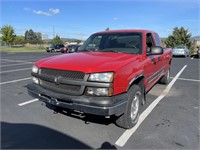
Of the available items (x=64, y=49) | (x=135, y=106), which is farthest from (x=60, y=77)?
(x=64, y=49)

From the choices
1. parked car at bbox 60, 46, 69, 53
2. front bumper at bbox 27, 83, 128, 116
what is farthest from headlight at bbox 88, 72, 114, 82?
parked car at bbox 60, 46, 69, 53

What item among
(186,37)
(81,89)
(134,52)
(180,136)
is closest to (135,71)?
(134,52)

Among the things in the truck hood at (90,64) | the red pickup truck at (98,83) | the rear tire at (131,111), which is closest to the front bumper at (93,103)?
the red pickup truck at (98,83)

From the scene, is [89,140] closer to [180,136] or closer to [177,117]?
[180,136]

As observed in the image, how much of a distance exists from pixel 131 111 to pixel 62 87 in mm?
1379

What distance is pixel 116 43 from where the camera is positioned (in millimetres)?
4469

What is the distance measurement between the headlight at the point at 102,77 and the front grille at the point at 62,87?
0.31 meters

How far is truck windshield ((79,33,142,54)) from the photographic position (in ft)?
13.7

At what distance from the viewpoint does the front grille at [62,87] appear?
3041 mm

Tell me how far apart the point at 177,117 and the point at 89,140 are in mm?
2143

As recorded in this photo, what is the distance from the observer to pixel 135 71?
11.2 ft

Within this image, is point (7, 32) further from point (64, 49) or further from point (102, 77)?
point (102, 77)

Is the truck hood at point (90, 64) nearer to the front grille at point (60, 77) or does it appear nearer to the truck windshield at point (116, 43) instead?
the front grille at point (60, 77)

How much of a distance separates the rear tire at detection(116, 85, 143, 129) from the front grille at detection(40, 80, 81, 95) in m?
0.95
